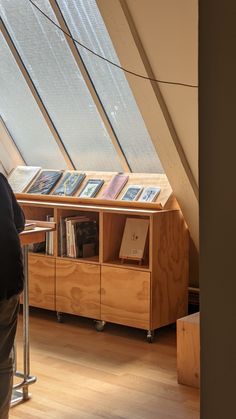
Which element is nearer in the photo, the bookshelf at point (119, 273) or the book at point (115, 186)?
the bookshelf at point (119, 273)

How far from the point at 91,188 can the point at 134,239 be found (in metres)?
0.59

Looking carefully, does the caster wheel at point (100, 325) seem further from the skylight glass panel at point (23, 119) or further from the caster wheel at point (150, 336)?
the skylight glass panel at point (23, 119)

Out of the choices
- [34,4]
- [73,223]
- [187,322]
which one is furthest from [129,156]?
[187,322]

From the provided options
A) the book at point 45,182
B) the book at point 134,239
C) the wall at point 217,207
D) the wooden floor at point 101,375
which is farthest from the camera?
the book at point 45,182

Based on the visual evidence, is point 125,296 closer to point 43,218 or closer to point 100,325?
point 100,325

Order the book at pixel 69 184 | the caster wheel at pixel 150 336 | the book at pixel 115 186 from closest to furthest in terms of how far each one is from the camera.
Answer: the caster wheel at pixel 150 336, the book at pixel 115 186, the book at pixel 69 184

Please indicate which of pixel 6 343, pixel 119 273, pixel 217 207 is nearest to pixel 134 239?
pixel 119 273

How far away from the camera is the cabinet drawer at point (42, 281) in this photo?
468 centimetres

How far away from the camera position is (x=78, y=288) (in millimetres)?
4531

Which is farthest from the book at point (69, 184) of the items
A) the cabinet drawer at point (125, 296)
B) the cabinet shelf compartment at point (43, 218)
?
the cabinet drawer at point (125, 296)

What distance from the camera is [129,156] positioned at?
182 inches

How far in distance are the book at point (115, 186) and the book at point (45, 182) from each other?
528 millimetres

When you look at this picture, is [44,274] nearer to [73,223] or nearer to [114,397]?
[73,223]

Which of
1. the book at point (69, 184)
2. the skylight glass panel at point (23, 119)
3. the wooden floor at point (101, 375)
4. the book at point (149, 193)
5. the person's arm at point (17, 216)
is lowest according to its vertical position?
the wooden floor at point (101, 375)
